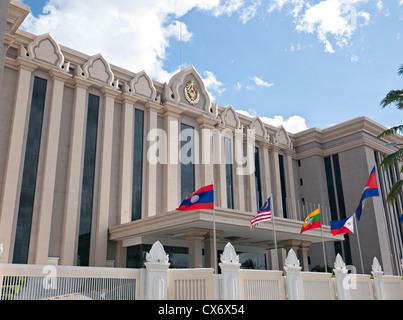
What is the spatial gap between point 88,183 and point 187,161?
9.29 metres

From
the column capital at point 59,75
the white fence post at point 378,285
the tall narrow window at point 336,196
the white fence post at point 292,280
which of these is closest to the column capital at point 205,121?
the column capital at point 59,75

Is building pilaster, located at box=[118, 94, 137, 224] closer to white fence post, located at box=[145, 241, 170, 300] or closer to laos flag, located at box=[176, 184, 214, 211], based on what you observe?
laos flag, located at box=[176, 184, 214, 211]

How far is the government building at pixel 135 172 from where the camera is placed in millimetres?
26297

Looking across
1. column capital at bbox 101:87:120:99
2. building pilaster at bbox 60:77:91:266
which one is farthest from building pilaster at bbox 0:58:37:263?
column capital at bbox 101:87:120:99

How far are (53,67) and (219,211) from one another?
16065mm

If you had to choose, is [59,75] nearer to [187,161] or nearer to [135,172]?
[135,172]

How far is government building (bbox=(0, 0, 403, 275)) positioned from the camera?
26.3 metres

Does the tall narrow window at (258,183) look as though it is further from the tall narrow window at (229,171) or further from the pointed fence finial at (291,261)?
the pointed fence finial at (291,261)

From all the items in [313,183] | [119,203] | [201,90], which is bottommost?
[119,203]

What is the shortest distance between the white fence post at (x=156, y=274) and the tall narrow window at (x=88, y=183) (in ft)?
53.4

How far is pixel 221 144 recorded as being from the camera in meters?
38.4
